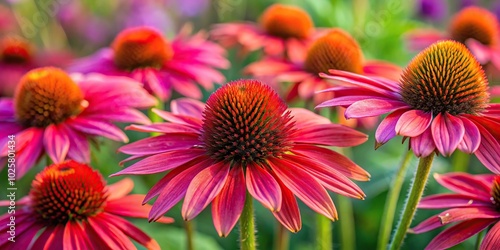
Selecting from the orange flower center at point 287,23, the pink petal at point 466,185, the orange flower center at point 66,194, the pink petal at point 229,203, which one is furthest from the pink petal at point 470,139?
the orange flower center at point 287,23

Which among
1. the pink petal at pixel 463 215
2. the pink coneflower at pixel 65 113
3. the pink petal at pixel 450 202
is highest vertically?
the pink coneflower at pixel 65 113

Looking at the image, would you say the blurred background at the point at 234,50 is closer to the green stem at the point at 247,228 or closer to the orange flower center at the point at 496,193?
the green stem at the point at 247,228

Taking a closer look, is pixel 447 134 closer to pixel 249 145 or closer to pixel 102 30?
pixel 249 145

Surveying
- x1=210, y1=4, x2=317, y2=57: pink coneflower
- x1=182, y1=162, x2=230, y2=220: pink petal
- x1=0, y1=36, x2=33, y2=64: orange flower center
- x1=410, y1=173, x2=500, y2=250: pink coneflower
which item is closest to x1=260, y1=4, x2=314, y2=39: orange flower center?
x1=210, y1=4, x2=317, y2=57: pink coneflower

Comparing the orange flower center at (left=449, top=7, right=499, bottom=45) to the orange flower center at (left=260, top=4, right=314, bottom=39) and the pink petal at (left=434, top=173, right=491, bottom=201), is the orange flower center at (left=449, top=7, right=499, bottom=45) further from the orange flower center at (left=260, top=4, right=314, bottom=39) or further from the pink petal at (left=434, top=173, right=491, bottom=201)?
the pink petal at (left=434, top=173, right=491, bottom=201)

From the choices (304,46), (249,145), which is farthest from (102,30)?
(249,145)

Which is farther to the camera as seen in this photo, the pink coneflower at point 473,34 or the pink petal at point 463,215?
the pink coneflower at point 473,34
